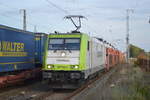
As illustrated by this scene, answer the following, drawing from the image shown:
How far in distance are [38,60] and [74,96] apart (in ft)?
19.1

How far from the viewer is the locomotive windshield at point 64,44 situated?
13.9 metres

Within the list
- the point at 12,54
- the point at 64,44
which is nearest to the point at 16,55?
the point at 12,54

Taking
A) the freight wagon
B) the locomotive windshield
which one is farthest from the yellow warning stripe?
the locomotive windshield

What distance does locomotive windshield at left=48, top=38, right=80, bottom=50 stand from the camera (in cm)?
1393

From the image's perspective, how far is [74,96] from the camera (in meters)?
12.2

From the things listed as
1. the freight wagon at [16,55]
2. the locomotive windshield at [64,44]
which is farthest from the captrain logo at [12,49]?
the locomotive windshield at [64,44]

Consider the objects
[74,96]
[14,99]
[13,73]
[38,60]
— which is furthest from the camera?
[38,60]

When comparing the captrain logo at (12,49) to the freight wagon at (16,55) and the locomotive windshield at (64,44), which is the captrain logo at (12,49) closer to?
the freight wagon at (16,55)

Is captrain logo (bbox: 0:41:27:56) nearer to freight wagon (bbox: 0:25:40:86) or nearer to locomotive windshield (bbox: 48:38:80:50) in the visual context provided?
freight wagon (bbox: 0:25:40:86)

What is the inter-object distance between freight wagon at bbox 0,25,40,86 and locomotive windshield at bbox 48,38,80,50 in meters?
1.84

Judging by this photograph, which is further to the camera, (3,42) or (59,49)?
(59,49)

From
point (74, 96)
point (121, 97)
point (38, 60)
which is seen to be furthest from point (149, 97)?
point (38, 60)

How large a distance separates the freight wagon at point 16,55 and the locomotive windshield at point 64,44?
6.05 feet

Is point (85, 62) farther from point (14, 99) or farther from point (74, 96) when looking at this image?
point (14, 99)
